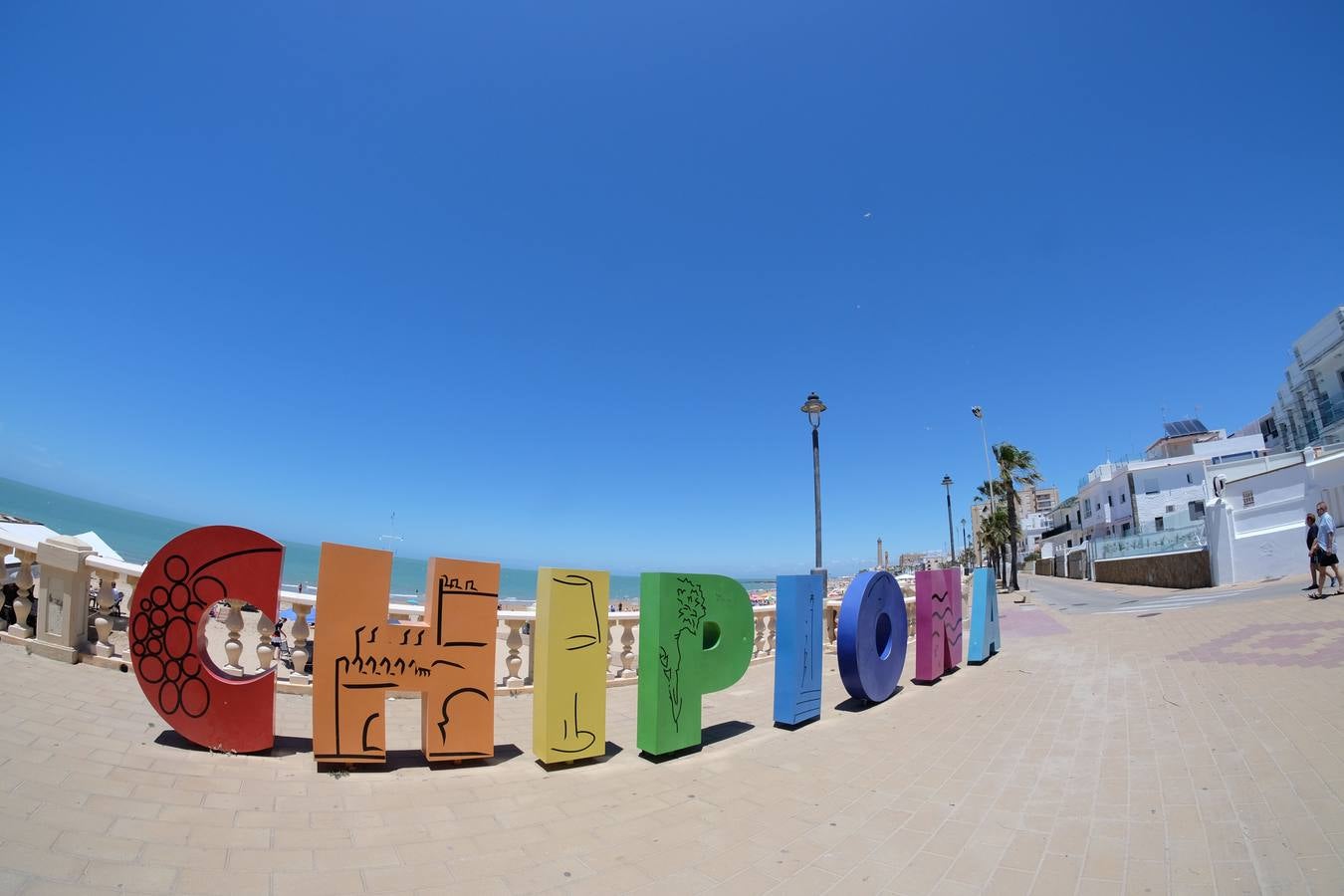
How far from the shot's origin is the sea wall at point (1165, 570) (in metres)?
26.3

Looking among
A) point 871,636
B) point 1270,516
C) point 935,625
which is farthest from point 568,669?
point 1270,516

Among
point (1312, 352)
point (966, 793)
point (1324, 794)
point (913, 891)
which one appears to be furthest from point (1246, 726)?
point (1312, 352)

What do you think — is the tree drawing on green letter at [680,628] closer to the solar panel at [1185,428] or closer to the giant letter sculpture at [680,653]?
the giant letter sculpture at [680,653]

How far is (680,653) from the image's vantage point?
5.58 metres

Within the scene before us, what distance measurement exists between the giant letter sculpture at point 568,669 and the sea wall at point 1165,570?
32.1 metres

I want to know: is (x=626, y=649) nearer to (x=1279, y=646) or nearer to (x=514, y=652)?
(x=514, y=652)

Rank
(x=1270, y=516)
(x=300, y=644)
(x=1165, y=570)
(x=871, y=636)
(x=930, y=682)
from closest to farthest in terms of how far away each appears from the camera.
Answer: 1. (x=300, y=644)
2. (x=871, y=636)
3. (x=930, y=682)
4. (x=1270, y=516)
5. (x=1165, y=570)

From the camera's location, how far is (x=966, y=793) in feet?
14.6

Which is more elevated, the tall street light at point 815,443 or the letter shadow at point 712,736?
the tall street light at point 815,443

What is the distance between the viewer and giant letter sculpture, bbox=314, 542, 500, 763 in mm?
4451

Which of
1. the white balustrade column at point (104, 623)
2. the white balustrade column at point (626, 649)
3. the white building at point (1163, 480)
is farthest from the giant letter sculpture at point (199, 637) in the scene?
A: the white building at point (1163, 480)

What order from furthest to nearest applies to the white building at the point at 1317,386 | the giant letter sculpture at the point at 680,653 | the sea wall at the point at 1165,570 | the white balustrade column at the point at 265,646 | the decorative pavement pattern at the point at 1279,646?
the white building at the point at 1317,386 → the sea wall at the point at 1165,570 → the decorative pavement pattern at the point at 1279,646 → the white balustrade column at the point at 265,646 → the giant letter sculpture at the point at 680,653

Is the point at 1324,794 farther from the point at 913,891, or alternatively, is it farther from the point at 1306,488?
the point at 1306,488

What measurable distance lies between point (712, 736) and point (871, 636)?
2.63 meters
